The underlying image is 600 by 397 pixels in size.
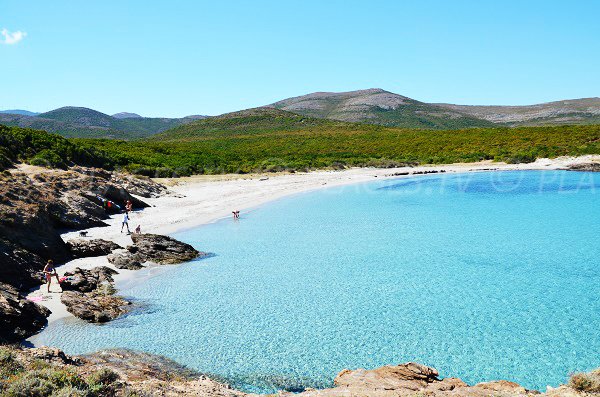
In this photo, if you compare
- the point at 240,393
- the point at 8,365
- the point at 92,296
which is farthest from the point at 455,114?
the point at 8,365

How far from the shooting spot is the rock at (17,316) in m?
10.8

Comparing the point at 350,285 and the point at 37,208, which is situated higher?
the point at 37,208

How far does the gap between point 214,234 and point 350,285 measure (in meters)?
10.9

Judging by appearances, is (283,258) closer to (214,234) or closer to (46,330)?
(214,234)

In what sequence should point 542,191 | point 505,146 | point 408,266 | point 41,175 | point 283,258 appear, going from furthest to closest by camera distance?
point 505,146, point 542,191, point 41,175, point 283,258, point 408,266

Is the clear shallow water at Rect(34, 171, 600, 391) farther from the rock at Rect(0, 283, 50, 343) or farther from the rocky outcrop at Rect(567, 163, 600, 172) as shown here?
the rocky outcrop at Rect(567, 163, 600, 172)

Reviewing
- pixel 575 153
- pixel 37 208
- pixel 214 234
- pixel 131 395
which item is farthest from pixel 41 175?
pixel 575 153

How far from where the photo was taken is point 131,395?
22.4ft

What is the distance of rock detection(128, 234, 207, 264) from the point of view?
60.6 ft

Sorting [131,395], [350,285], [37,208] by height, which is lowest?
[350,285]

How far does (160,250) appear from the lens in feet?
62.4

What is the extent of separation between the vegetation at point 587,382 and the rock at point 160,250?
15.2 meters

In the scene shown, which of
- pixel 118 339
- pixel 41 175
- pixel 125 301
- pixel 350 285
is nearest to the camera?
pixel 118 339

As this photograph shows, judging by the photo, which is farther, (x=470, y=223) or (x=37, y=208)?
(x=470, y=223)
